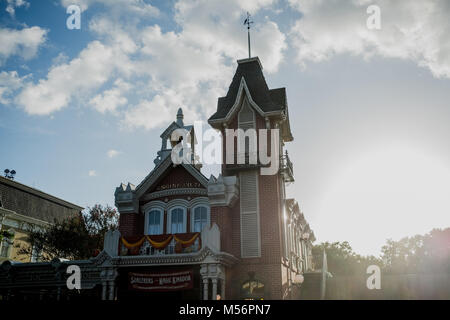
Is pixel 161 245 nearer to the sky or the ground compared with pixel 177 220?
nearer to the ground

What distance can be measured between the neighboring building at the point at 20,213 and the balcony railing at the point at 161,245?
68.2 feet

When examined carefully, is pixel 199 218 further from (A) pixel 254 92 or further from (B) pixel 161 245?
(A) pixel 254 92

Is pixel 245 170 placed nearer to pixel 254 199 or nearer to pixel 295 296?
pixel 254 199

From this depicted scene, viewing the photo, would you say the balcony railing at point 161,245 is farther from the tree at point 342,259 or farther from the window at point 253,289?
the tree at point 342,259

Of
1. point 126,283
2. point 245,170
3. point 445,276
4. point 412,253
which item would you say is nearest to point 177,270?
point 126,283

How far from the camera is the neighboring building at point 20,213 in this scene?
3672cm

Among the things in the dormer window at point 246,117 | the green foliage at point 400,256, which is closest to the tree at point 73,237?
the dormer window at point 246,117

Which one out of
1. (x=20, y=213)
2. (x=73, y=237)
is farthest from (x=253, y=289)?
(x=20, y=213)

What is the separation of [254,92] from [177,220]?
9.11 m

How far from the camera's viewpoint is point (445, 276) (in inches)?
939

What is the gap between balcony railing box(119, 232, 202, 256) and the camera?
60.9 ft

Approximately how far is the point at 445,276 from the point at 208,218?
49.1 ft

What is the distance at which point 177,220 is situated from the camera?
2134 cm
